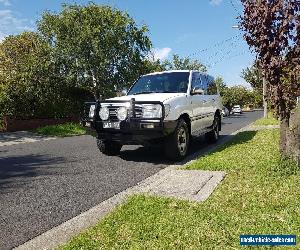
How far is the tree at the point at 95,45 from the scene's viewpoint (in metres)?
25.9

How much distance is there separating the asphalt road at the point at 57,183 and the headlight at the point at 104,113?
0.98m

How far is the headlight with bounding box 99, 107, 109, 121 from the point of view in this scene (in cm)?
789

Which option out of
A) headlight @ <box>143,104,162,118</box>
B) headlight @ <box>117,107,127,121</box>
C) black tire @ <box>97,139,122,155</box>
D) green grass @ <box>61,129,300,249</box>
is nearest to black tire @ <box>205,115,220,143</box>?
black tire @ <box>97,139,122,155</box>

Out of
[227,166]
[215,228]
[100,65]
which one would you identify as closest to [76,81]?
[100,65]

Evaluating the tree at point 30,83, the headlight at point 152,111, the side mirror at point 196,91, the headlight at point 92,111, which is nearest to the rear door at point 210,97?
the side mirror at point 196,91

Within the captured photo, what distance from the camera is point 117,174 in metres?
6.71

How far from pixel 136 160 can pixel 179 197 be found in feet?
11.2

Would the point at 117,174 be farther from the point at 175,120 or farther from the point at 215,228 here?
the point at 215,228

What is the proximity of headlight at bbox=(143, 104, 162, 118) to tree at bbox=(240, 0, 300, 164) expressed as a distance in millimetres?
2154

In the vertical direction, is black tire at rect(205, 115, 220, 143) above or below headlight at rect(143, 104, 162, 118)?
below

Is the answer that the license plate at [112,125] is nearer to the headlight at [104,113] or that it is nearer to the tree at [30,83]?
the headlight at [104,113]

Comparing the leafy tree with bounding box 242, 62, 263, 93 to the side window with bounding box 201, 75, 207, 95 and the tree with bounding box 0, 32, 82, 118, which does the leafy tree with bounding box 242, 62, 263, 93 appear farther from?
the tree with bounding box 0, 32, 82, 118

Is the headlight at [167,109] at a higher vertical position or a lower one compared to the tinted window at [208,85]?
lower

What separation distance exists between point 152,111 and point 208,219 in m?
3.71
